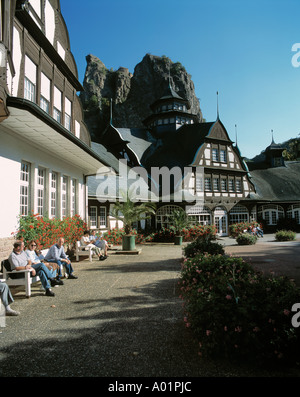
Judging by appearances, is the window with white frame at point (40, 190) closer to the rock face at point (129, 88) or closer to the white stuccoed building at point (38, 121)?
the white stuccoed building at point (38, 121)

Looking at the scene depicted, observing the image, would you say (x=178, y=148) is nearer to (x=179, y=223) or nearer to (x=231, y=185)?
(x=231, y=185)

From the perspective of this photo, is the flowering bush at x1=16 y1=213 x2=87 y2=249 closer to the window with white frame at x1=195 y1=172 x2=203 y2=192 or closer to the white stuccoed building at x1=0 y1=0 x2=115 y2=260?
the white stuccoed building at x1=0 y1=0 x2=115 y2=260

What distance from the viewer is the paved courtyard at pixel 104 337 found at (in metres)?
2.90

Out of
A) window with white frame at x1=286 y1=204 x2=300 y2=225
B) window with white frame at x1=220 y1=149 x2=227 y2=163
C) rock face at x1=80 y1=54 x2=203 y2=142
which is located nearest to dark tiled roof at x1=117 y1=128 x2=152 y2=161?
window with white frame at x1=220 y1=149 x2=227 y2=163

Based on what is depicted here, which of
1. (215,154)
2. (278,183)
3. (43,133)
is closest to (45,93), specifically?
(43,133)

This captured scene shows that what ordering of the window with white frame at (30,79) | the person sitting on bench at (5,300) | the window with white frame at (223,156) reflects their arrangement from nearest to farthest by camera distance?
the person sitting on bench at (5,300)
the window with white frame at (30,79)
the window with white frame at (223,156)

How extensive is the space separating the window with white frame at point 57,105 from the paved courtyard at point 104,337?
7.48 meters

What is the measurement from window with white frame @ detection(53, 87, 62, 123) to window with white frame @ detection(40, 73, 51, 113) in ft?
2.00

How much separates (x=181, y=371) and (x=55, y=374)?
130cm

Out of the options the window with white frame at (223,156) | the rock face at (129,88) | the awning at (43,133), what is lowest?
the awning at (43,133)

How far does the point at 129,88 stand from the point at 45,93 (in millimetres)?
50139

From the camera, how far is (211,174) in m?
25.3

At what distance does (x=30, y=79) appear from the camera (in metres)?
9.22

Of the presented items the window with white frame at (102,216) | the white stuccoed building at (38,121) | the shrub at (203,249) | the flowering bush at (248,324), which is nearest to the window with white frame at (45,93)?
the white stuccoed building at (38,121)
